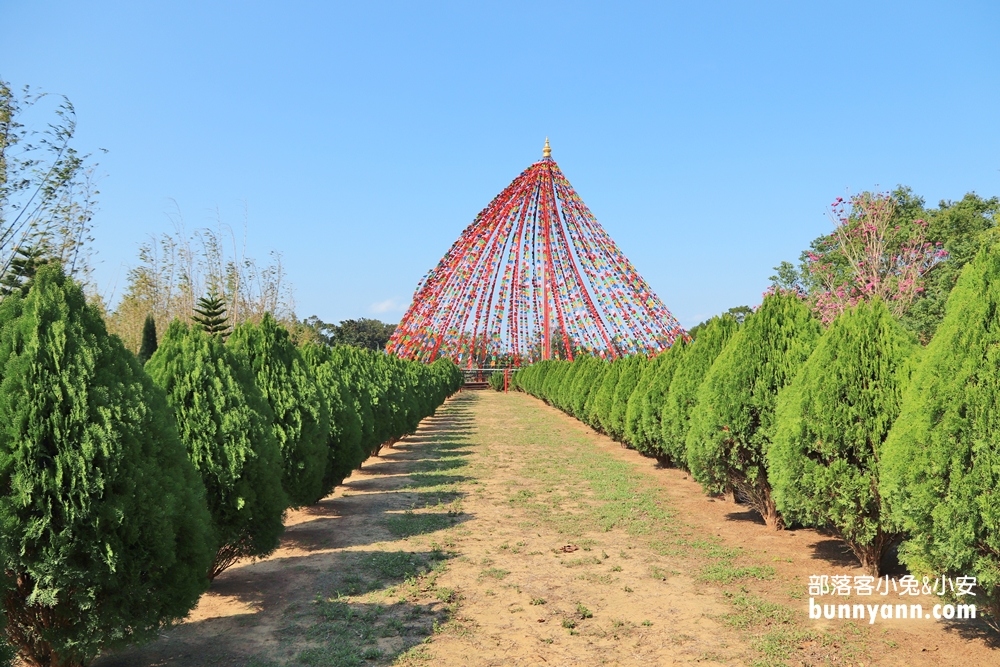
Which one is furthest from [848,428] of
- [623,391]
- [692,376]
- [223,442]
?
[623,391]

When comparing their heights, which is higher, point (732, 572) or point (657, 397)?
point (657, 397)

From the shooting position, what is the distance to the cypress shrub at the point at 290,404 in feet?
25.4

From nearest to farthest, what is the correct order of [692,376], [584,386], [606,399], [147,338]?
[692,376], [606,399], [584,386], [147,338]

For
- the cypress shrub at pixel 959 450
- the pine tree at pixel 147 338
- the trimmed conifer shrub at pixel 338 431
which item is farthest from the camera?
the pine tree at pixel 147 338

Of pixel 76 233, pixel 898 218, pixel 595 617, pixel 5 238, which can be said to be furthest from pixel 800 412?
pixel 898 218

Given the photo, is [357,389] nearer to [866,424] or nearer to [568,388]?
[866,424]

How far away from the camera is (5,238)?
1399 cm

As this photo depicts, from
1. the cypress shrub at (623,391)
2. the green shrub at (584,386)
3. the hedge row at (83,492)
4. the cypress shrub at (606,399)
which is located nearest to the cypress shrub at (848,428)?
the hedge row at (83,492)

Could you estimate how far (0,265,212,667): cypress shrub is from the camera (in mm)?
3684

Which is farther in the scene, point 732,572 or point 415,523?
point 415,523

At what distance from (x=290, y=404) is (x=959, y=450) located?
638cm

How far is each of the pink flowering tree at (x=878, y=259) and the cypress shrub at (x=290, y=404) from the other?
976 inches

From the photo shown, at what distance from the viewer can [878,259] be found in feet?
101

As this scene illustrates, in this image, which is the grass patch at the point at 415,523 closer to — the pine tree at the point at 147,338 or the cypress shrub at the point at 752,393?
the cypress shrub at the point at 752,393
